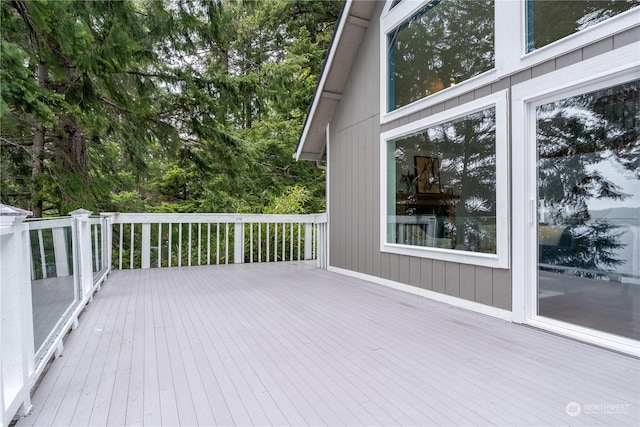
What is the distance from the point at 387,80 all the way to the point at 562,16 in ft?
7.54

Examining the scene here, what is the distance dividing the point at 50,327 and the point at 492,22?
456 cm

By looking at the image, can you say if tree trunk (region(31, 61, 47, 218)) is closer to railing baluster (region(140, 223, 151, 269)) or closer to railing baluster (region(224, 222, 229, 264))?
railing baluster (region(140, 223, 151, 269))

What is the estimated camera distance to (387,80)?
5031mm

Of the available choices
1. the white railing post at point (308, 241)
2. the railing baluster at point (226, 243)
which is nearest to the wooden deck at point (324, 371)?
the railing baluster at point (226, 243)

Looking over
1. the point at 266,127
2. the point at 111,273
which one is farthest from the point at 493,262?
the point at 266,127

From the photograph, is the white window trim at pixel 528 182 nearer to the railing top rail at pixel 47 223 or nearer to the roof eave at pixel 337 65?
the roof eave at pixel 337 65

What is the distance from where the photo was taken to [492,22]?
3.61 meters

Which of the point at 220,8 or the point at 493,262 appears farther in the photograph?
the point at 220,8

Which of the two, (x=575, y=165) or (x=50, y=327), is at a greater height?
(x=575, y=165)

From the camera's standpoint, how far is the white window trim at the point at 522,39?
2660 millimetres

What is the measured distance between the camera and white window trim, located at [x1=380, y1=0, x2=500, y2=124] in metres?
3.63

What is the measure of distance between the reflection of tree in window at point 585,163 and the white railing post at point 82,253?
4166mm

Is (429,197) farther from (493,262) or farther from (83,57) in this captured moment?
(83,57)

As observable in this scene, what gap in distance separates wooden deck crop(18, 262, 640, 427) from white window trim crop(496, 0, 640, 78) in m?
2.27
